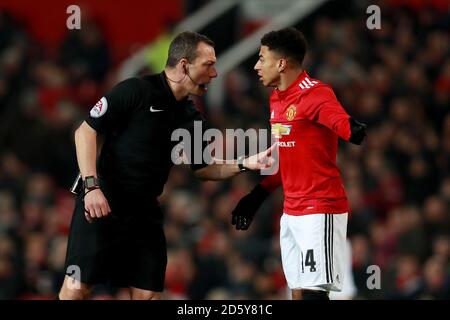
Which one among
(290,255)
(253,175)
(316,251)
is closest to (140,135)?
(290,255)

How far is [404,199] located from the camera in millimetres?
13062

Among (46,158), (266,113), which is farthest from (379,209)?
(46,158)

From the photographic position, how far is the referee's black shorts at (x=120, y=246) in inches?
292

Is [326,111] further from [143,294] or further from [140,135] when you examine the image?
[143,294]

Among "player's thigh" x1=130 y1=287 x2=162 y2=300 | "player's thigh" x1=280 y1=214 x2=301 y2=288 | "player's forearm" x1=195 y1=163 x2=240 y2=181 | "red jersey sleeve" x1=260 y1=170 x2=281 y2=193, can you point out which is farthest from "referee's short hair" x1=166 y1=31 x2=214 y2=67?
"player's thigh" x1=130 y1=287 x2=162 y2=300

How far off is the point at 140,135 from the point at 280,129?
0.88m

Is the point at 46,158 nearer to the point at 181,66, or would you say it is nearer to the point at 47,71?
the point at 47,71

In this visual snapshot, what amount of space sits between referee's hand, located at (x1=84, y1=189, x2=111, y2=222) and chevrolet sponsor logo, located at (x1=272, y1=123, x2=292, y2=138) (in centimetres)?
107

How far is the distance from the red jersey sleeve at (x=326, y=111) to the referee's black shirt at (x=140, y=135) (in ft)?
3.10

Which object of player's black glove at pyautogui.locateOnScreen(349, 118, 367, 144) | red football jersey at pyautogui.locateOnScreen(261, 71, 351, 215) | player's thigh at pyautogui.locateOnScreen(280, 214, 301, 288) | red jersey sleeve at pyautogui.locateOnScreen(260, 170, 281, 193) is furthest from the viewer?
red jersey sleeve at pyautogui.locateOnScreen(260, 170, 281, 193)

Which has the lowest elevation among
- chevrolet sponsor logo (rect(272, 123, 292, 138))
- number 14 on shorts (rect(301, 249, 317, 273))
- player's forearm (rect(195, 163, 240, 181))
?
number 14 on shorts (rect(301, 249, 317, 273))

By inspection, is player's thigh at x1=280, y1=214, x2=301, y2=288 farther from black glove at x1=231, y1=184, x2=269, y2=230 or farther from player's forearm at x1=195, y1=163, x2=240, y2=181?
player's forearm at x1=195, y1=163, x2=240, y2=181

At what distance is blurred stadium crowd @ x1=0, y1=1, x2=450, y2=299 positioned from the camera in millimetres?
11781

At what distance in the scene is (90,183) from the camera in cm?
713
